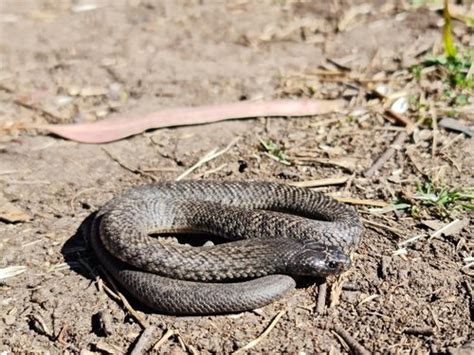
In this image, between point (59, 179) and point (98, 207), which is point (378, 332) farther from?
point (59, 179)

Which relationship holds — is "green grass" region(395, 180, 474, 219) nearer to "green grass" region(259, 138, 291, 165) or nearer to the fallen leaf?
"green grass" region(259, 138, 291, 165)

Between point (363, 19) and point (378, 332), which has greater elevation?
point (363, 19)

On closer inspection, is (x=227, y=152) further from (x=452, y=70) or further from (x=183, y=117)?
(x=452, y=70)

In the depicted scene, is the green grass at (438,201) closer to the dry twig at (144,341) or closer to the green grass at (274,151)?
the green grass at (274,151)

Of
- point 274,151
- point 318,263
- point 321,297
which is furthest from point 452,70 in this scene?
point 321,297

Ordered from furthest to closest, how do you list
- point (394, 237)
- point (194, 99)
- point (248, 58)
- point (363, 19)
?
point (363, 19)
point (248, 58)
point (194, 99)
point (394, 237)

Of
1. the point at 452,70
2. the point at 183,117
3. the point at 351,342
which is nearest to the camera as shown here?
the point at 351,342

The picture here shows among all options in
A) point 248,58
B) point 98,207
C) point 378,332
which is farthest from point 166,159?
point 378,332
